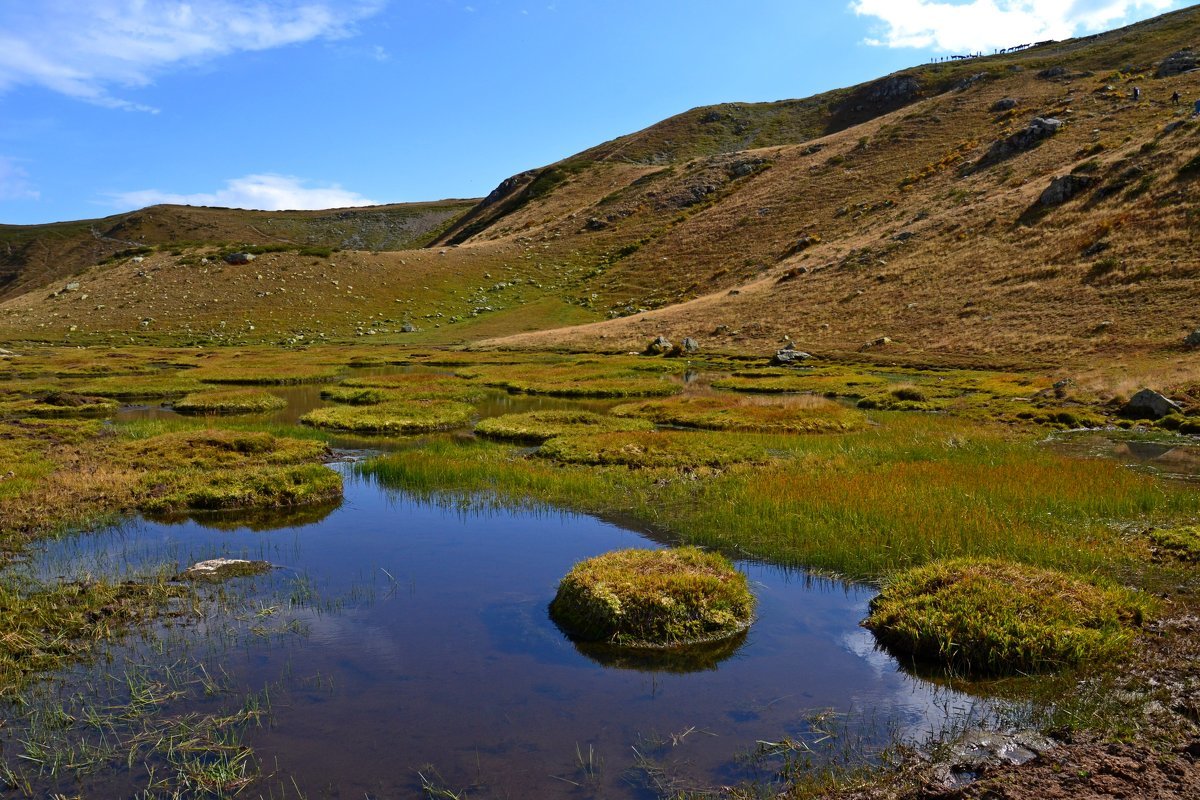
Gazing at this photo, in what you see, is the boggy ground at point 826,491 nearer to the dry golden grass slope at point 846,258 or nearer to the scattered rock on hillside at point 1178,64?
the dry golden grass slope at point 846,258

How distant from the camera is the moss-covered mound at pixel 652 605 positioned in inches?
503

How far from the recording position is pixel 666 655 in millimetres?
12219

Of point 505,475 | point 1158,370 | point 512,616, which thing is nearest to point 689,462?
point 505,475

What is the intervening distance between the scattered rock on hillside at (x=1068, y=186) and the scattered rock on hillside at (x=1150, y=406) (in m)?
51.2

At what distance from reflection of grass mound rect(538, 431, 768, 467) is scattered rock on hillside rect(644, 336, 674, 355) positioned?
149ft

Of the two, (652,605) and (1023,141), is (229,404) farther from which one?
(1023,141)

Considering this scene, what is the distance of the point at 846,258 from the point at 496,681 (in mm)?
85635

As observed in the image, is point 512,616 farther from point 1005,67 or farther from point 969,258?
point 1005,67

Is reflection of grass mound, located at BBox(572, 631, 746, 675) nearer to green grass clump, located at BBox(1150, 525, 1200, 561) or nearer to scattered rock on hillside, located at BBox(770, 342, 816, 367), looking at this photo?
green grass clump, located at BBox(1150, 525, 1200, 561)

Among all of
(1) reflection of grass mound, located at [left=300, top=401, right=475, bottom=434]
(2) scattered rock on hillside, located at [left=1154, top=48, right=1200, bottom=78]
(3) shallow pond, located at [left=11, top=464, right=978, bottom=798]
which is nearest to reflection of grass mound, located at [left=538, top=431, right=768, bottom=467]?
(3) shallow pond, located at [left=11, top=464, right=978, bottom=798]

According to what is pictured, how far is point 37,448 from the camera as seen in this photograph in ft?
91.4

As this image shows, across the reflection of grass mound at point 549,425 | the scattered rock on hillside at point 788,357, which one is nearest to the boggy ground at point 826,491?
the reflection of grass mound at point 549,425

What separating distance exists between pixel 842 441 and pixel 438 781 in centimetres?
2456

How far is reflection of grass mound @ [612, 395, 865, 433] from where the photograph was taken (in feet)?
112
